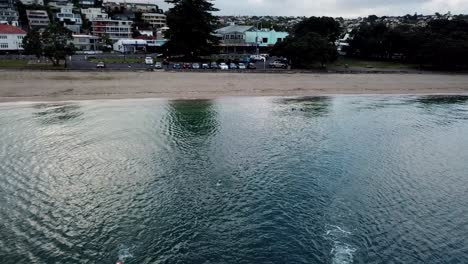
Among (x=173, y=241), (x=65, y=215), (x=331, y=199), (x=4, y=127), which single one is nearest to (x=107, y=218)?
(x=65, y=215)

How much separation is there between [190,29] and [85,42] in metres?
58.6

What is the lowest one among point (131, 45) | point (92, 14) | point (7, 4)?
point (131, 45)

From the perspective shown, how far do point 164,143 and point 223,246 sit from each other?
51.2 feet

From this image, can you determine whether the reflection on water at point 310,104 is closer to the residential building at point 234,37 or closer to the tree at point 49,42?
the tree at point 49,42

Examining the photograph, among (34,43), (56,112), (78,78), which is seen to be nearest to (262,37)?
(34,43)

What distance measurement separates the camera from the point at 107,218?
18703 mm

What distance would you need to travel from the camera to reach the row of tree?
82.1 meters

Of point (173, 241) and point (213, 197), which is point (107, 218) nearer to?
point (173, 241)

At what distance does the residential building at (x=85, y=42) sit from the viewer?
A: 126 metres

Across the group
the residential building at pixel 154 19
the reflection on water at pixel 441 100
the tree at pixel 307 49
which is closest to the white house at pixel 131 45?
the tree at pixel 307 49

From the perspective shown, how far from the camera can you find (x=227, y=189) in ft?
73.9

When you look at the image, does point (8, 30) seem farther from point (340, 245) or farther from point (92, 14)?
point (340, 245)

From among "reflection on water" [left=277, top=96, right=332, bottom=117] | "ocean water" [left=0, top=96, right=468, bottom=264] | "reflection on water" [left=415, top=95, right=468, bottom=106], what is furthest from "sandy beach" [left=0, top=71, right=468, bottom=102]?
"ocean water" [left=0, top=96, right=468, bottom=264]

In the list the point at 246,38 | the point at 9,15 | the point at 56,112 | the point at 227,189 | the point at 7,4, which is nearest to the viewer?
the point at 227,189
